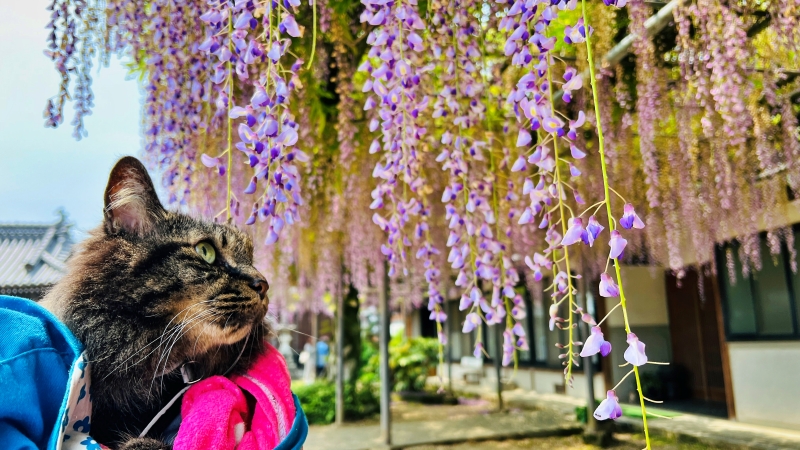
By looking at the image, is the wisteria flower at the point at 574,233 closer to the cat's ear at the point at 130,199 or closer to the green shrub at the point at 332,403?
the cat's ear at the point at 130,199

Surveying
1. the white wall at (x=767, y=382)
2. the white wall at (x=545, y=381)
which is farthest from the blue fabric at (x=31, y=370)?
the white wall at (x=545, y=381)

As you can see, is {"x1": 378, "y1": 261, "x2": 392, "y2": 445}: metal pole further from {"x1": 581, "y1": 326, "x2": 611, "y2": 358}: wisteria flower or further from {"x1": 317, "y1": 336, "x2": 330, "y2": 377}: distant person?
{"x1": 317, "y1": 336, "x2": 330, "y2": 377}: distant person

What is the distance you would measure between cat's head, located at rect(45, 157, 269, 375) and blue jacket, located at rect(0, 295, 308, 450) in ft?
0.23

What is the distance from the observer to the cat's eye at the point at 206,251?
1079 millimetres

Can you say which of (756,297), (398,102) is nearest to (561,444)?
(756,297)

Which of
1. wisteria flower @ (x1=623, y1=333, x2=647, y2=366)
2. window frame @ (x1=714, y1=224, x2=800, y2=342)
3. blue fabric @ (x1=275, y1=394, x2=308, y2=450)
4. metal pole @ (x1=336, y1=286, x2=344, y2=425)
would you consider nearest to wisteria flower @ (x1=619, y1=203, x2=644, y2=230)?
wisteria flower @ (x1=623, y1=333, x2=647, y2=366)

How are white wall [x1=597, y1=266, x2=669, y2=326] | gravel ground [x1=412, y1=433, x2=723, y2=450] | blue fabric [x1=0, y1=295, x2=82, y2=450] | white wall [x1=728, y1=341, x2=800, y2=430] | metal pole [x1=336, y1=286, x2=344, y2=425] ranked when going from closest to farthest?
blue fabric [x1=0, y1=295, x2=82, y2=450]
white wall [x1=728, y1=341, x2=800, y2=430]
gravel ground [x1=412, y1=433, x2=723, y2=450]
metal pole [x1=336, y1=286, x2=344, y2=425]
white wall [x1=597, y1=266, x2=669, y2=326]

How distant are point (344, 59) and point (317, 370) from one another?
13.4 m

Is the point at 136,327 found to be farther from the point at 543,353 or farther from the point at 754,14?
the point at 543,353

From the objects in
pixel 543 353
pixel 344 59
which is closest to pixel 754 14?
pixel 344 59

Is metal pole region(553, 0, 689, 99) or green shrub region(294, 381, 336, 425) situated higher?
metal pole region(553, 0, 689, 99)

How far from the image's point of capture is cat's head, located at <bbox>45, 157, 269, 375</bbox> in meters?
0.93

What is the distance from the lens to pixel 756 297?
651cm

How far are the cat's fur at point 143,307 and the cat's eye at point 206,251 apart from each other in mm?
→ 12
